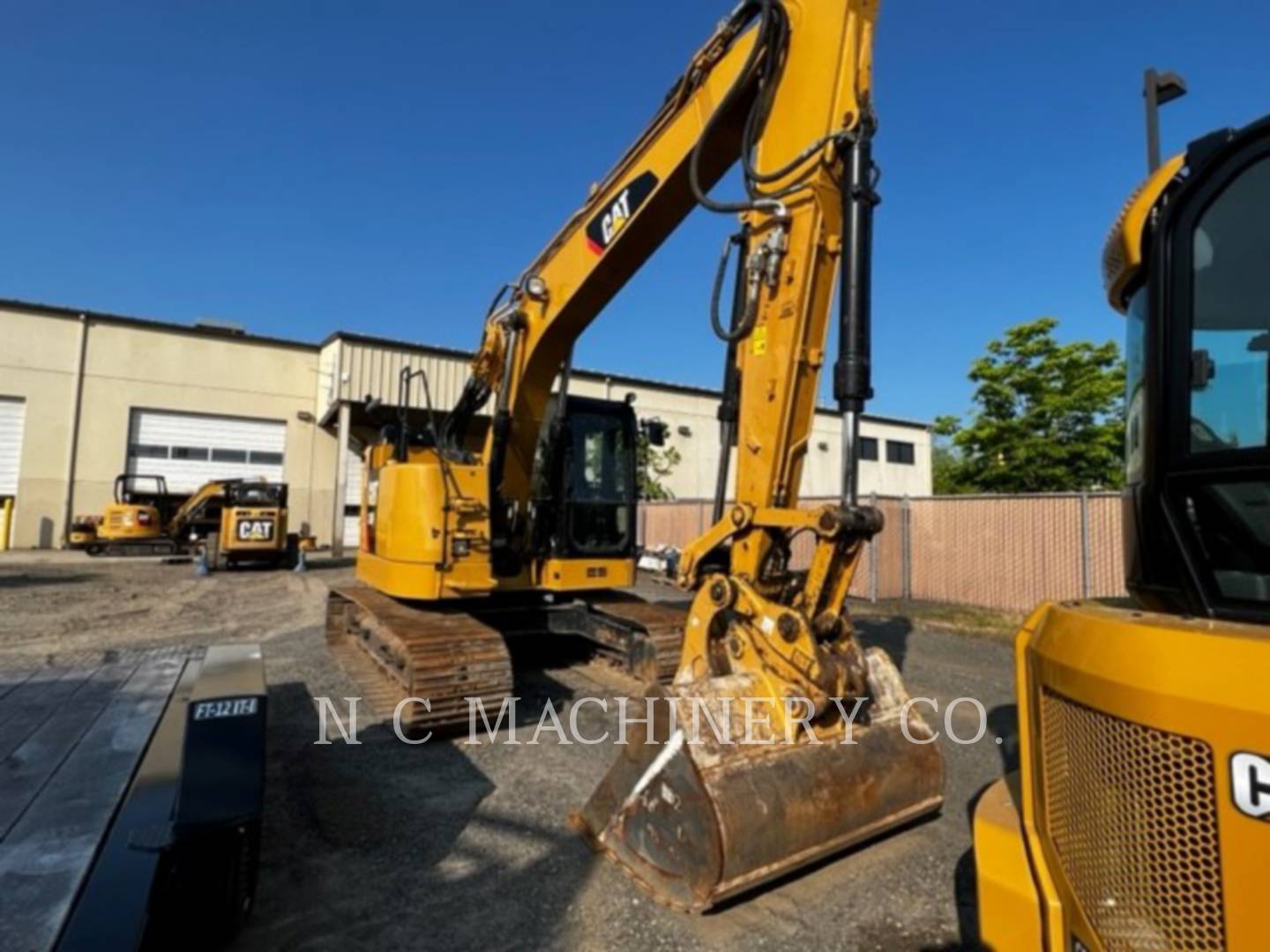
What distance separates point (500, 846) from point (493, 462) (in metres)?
3.54

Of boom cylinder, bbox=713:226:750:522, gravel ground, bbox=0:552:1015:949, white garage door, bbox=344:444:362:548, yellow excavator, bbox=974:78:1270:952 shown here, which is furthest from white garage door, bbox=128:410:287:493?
yellow excavator, bbox=974:78:1270:952

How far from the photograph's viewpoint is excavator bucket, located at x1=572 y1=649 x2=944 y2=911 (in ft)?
10.0

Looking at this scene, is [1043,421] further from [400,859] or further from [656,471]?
[400,859]

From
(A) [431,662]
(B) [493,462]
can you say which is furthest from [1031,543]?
(A) [431,662]

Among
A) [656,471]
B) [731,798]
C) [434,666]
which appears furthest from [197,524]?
[731,798]

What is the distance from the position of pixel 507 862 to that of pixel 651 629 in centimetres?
293

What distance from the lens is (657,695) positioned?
135 inches

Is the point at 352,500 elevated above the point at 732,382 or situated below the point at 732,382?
below

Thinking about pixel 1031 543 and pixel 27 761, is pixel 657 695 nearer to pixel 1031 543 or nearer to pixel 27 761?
pixel 27 761

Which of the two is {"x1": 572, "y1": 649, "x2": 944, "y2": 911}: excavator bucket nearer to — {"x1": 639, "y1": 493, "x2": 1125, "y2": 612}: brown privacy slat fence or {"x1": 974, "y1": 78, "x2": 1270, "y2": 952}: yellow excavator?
{"x1": 974, "y1": 78, "x2": 1270, "y2": 952}: yellow excavator

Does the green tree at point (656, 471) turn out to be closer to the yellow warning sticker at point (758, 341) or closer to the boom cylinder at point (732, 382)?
the boom cylinder at point (732, 382)

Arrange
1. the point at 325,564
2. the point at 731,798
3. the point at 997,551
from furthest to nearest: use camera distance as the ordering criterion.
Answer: the point at 325,564
the point at 997,551
the point at 731,798

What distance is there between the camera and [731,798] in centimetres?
307

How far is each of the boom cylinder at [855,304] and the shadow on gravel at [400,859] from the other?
238 cm
